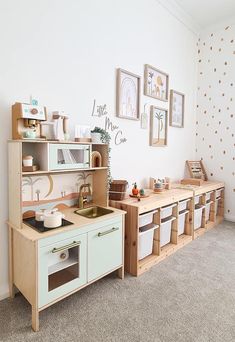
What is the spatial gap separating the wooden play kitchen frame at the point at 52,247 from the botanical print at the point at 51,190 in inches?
4.6

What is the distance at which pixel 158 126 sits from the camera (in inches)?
124

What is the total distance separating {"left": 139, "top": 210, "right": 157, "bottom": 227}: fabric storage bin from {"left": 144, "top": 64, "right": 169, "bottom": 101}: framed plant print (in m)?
1.46

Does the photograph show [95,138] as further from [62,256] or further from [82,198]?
[62,256]

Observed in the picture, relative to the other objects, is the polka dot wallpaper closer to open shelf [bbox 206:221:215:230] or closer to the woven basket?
open shelf [bbox 206:221:215:230]

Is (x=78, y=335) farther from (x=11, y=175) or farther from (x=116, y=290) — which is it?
(x=11, y=175)

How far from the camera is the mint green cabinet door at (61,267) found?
1497 millimetres

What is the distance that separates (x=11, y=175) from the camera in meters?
1.69

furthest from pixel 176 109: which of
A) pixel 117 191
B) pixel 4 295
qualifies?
pixel 4 295

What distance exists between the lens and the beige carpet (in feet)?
4.75

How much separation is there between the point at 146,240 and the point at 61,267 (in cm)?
92

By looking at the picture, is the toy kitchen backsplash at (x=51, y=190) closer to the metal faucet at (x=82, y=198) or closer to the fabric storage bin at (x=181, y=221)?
the metal faucet at (x=82, y=198)

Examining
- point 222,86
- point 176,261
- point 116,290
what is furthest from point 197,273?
point 222,86

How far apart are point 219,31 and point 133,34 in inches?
70.5

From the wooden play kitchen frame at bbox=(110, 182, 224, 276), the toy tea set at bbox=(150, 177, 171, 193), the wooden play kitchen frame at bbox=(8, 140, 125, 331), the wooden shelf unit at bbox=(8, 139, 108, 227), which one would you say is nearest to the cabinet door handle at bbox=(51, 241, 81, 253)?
the wooden play kitchen frame at bbox=(8, 140, 125, 331)
